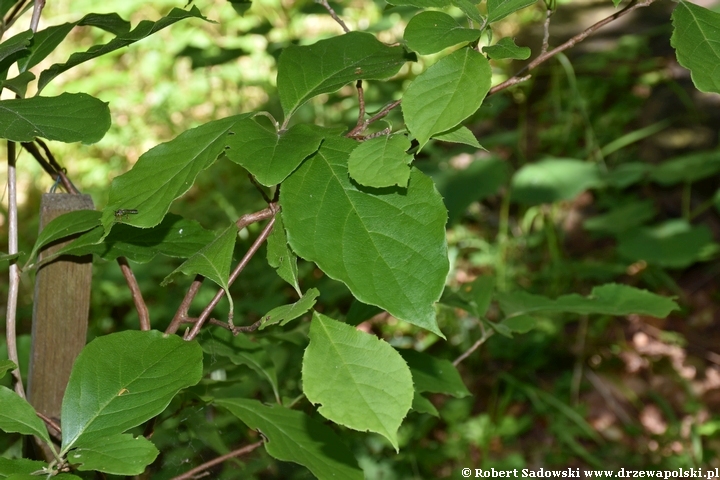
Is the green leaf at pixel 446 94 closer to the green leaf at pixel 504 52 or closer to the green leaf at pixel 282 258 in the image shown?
the green leaf at pixel 504 52

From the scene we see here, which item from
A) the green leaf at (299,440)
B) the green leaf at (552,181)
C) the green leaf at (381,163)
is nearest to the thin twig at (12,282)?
the green leaf at (299,440)

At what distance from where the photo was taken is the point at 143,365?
0.71 meters

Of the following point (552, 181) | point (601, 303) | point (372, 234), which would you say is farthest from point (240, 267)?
point (552, 181)

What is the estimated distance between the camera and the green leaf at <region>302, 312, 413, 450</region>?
57 cm

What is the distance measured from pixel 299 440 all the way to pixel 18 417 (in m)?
0.30

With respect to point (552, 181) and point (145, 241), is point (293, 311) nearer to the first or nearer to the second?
point (145, 241)

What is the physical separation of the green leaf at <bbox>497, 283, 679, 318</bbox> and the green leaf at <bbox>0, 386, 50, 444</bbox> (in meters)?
0.72

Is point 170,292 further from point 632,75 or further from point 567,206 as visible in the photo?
point 632,75

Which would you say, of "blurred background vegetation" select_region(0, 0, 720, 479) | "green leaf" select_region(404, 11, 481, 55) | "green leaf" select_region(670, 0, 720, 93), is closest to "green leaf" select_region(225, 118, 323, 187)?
"green leaf" select_region(404, 11, 481, 55)

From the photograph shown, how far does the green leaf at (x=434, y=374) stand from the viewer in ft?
3.22

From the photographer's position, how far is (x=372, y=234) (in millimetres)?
604

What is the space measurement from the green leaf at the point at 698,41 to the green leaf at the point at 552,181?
2.41m

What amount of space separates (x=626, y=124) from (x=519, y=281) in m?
1.35

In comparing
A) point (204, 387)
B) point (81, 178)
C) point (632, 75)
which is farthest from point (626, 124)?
point (204, 387)
